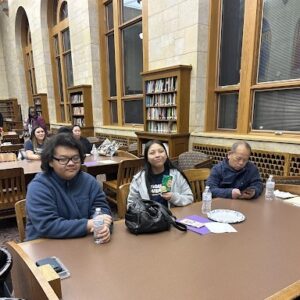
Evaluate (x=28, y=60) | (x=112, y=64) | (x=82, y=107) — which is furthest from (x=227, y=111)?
(x=28, y=60)

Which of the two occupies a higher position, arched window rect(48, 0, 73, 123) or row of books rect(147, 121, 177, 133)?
arched window rect(48, 0, 73, 123)

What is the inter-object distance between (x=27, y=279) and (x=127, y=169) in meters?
2.23

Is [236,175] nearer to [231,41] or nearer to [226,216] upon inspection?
[226,216]

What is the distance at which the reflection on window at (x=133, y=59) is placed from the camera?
569cm

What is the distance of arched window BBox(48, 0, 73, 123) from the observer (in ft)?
27.1

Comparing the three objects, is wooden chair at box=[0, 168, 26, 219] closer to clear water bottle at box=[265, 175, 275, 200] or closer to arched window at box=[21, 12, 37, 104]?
clear water bottle at box=[265, 175, 275, 200]

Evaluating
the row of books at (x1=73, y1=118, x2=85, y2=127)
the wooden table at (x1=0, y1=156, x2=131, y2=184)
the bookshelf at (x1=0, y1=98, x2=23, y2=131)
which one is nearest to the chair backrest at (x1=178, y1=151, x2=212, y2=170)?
the wooden table at (x1=0, y1=156, x2=131, y2=184)

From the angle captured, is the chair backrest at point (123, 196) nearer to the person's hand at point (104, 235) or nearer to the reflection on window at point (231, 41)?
the person's hand at point (104, 235)

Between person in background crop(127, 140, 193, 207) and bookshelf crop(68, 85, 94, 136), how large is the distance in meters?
5.32

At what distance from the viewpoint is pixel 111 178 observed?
12.9 ft

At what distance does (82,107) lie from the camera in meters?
7.24

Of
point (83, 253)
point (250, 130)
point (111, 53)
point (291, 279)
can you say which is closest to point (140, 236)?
point (83, 253)

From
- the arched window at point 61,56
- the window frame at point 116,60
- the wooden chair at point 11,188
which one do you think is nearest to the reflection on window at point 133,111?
the window frame at point 116,60

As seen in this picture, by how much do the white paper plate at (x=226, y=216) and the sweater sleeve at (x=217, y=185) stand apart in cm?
30
